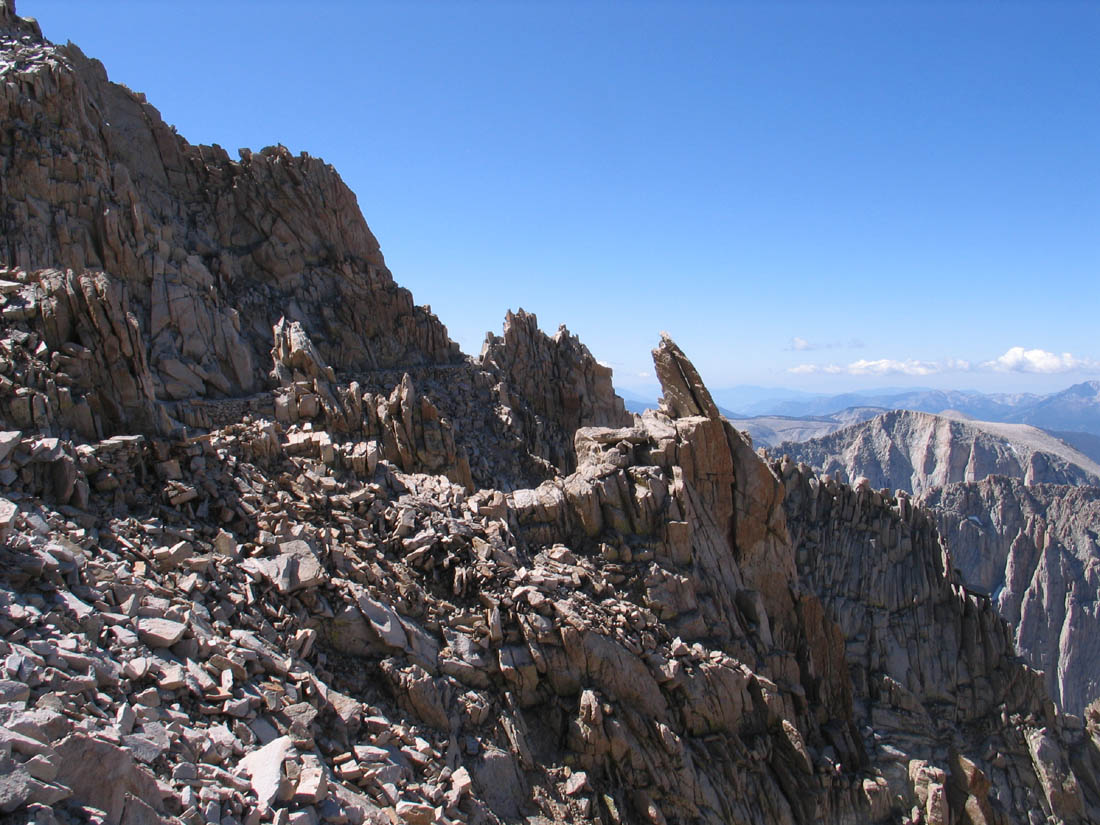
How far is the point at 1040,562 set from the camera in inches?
4815

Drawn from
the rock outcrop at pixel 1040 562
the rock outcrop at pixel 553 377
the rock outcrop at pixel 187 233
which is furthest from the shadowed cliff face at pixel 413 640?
the rock outcrop at pixel 1040 562

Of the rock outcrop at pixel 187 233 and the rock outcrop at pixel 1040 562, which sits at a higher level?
the rock outcrop at pixel 187 233

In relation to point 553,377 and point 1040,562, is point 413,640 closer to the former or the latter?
point 553,377

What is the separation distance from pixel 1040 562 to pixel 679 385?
434ft

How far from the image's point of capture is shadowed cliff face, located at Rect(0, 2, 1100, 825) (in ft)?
29.4

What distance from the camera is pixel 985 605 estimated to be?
41.8 metres

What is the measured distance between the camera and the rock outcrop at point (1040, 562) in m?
112

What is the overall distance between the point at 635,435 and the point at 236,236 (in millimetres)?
47812

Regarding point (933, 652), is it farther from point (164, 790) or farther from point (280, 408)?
point (164, 790)

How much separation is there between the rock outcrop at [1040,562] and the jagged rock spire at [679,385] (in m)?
107

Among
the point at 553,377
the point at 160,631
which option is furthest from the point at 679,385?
the point at 553,377

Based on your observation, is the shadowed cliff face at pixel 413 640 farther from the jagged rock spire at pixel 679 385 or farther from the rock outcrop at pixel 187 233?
the rock outcrop at pixel 187 233

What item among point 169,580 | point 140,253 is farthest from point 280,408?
point 169,580

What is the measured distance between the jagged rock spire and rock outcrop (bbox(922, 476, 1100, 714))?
10703 centimetres
